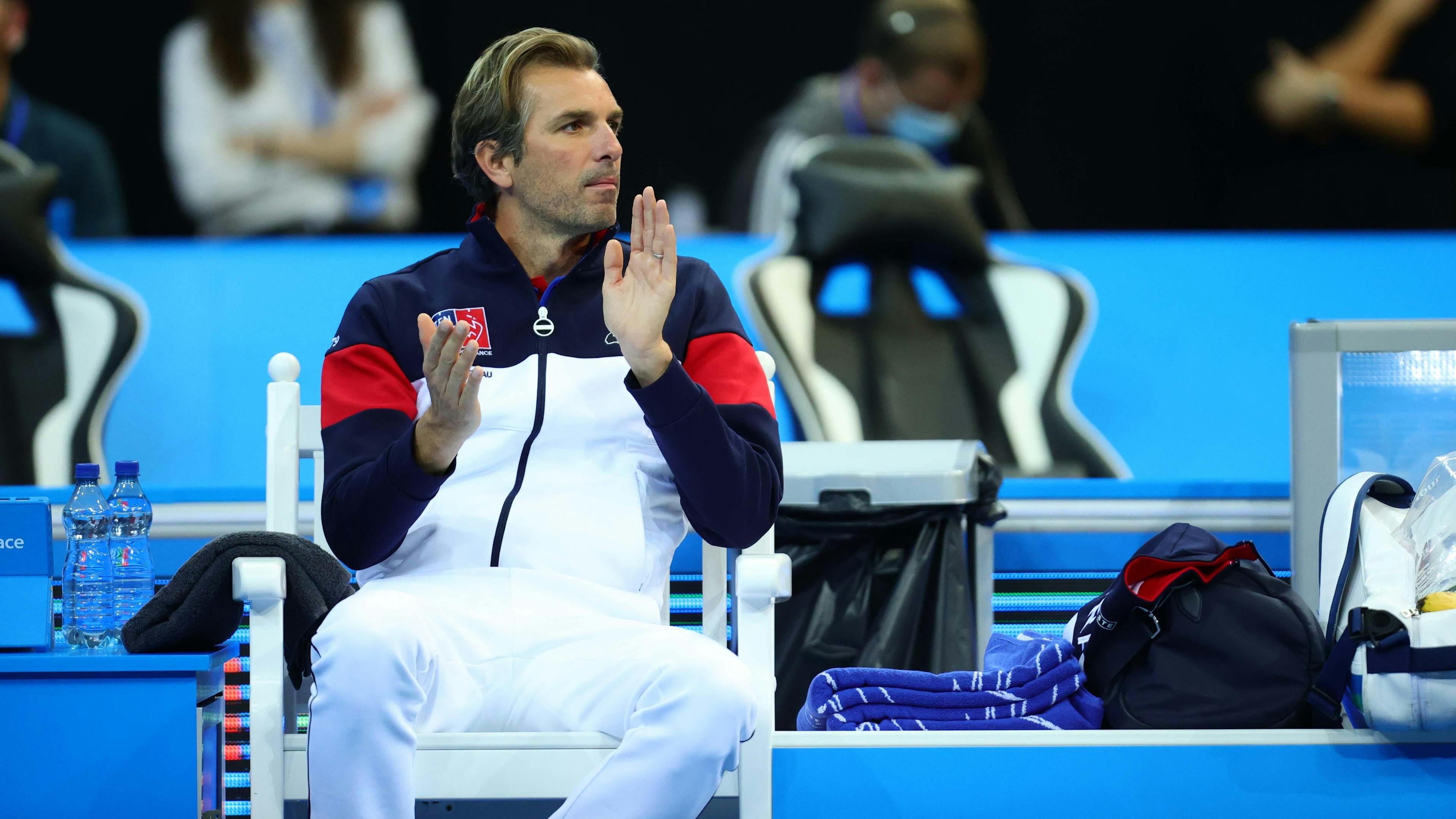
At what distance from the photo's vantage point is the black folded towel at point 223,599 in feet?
→ 5.76

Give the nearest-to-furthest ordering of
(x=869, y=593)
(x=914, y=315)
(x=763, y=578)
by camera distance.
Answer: (x=763, y=578) → (x=869, y=593) → (x=914, y=315)

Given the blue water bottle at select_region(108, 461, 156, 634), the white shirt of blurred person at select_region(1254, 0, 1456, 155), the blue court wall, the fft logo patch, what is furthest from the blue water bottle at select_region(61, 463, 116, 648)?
the white shirt of blurred person at select_region(1254, 0, 1456, 155)

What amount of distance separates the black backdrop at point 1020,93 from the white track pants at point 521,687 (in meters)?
2.14

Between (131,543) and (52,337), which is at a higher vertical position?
(52,337)

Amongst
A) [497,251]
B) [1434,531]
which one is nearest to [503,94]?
[497,251]

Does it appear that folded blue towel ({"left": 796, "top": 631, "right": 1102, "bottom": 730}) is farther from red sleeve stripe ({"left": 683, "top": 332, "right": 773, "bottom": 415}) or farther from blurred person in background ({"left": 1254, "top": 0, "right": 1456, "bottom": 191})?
blurred person in background ({"left": 1254, "top": 0, "right": 1456, "bottom": 191})

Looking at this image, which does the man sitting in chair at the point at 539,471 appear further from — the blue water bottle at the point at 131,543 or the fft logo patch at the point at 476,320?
the blue water bottle at the point at 131,543

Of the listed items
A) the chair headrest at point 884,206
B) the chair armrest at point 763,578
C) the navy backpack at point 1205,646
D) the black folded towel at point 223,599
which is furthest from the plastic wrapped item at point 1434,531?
the chair headrest at point 884,206

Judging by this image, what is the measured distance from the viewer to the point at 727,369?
1909mm

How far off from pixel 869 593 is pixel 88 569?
1222mm

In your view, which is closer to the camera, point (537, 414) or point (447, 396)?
point (447, 396)

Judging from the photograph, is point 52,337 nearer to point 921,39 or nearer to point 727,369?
point 921,39

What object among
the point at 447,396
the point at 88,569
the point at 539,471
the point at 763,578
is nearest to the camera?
the point at 447,396

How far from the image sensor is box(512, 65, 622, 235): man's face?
77.0 inches
